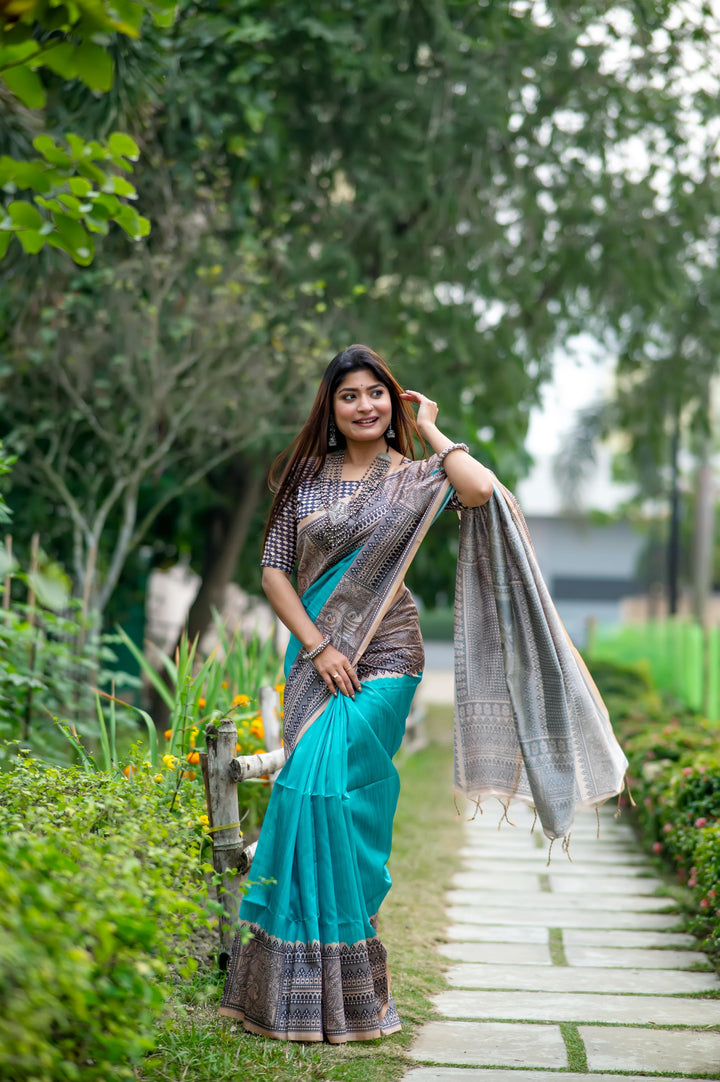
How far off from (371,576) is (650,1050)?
5.09 ft

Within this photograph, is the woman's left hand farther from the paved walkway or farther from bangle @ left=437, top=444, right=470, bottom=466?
the paved walkway

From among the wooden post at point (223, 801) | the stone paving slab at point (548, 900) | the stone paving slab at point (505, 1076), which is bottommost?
the stone paving slab at point (548, 900)

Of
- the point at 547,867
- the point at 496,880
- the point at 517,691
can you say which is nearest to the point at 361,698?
the point at 517,691

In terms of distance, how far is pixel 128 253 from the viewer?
6941 millimetres

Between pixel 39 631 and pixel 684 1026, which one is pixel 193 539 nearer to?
pixel 39 631

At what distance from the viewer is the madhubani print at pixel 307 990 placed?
2.96 meters

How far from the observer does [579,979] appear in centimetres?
385

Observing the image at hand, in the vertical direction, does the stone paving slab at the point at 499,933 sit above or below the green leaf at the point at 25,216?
below

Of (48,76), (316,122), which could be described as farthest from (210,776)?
(316,122)

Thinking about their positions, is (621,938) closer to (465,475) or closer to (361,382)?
(465,475)

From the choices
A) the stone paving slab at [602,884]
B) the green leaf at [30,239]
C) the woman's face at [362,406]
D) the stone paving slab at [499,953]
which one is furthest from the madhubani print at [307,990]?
the stone paving slab at [602,884]

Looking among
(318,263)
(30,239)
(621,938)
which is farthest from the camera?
(318,263)

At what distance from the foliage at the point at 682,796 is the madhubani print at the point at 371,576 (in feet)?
5.30

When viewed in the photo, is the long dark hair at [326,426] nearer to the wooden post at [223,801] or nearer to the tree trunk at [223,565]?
the wooden post at [223,801]
